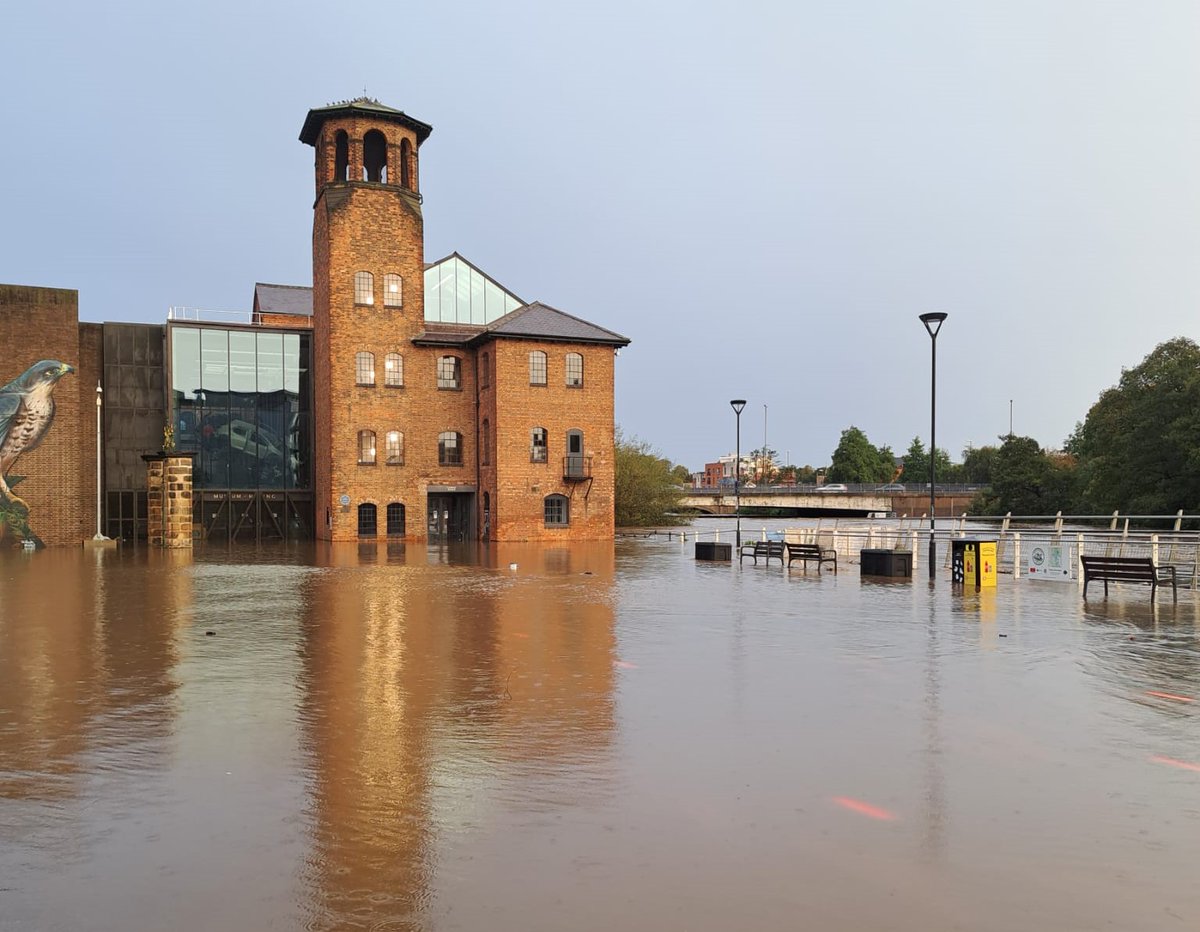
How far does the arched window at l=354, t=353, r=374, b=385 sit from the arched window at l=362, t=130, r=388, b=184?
8.58 m

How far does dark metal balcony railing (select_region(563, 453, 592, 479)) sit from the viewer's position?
43344 millimetres

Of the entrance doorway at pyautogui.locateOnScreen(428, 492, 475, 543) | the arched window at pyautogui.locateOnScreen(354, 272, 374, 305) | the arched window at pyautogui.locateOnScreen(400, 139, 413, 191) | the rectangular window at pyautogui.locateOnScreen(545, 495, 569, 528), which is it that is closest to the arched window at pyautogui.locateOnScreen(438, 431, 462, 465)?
the entrance doorway at pyautogui.locateOnScreen(428, 492, 475, 543)

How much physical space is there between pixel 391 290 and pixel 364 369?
12.7 feet

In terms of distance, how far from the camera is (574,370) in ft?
143

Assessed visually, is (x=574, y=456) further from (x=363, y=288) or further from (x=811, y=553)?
(x=811, y=553)

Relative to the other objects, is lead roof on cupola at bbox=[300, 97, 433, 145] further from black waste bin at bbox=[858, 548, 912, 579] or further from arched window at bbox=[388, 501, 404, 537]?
black waste bin at bbox=[858, 548, 912, 579]

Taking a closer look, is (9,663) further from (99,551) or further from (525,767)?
(99,551)

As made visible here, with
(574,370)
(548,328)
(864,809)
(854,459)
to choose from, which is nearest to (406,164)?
(548,328)

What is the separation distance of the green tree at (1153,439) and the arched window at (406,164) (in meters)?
41.7

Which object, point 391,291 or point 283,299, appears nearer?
point 391,291

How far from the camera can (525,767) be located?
21.2 ft

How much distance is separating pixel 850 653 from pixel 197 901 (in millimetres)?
8207

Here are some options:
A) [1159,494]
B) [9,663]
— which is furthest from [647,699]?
[1159,494]

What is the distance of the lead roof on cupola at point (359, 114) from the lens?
41906 mm
